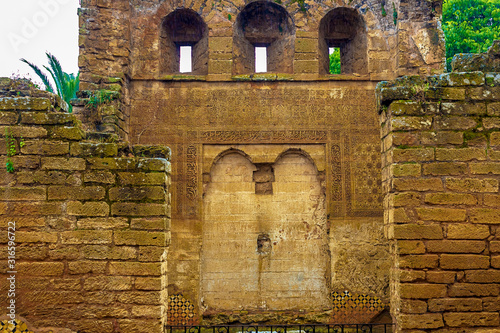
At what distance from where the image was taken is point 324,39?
1129cm

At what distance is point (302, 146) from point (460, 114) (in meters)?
4.92

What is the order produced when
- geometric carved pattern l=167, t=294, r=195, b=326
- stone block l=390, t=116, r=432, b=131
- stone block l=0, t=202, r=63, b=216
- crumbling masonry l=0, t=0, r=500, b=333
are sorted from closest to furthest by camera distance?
stone block l=0, t=202, r=63, b=216 < stone block l=390, t=116, r=432, b=131 < geometric carved pattern l=167, t=294, r=195, b=326 < crumbling masonry l=0, t=0, r=500, b=333

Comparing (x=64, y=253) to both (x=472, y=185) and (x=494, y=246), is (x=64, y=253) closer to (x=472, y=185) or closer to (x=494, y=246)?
(x=472, y=185)

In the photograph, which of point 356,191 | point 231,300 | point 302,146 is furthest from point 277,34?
point 231,300

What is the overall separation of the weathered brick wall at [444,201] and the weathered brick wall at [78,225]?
267 cm

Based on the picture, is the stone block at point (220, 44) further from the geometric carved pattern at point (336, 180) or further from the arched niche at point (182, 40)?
the geometric carved pattern at point (336, 180)

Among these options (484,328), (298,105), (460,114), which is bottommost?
(484,328)

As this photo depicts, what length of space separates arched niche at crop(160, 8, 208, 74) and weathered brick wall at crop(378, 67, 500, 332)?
6.06 metres

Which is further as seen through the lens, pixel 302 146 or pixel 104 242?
pixel 302 146

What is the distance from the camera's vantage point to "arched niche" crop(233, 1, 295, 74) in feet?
35.5

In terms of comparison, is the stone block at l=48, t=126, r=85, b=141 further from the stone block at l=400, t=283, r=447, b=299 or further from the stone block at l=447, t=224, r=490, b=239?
the stone block at l=447, t=224, r=490, b=239

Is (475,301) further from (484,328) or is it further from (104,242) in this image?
(104,242)

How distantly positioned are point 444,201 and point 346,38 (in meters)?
6.83

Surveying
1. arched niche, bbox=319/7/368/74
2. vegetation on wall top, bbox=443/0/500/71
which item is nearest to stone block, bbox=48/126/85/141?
arched niche, bbox=319/7/368/74
